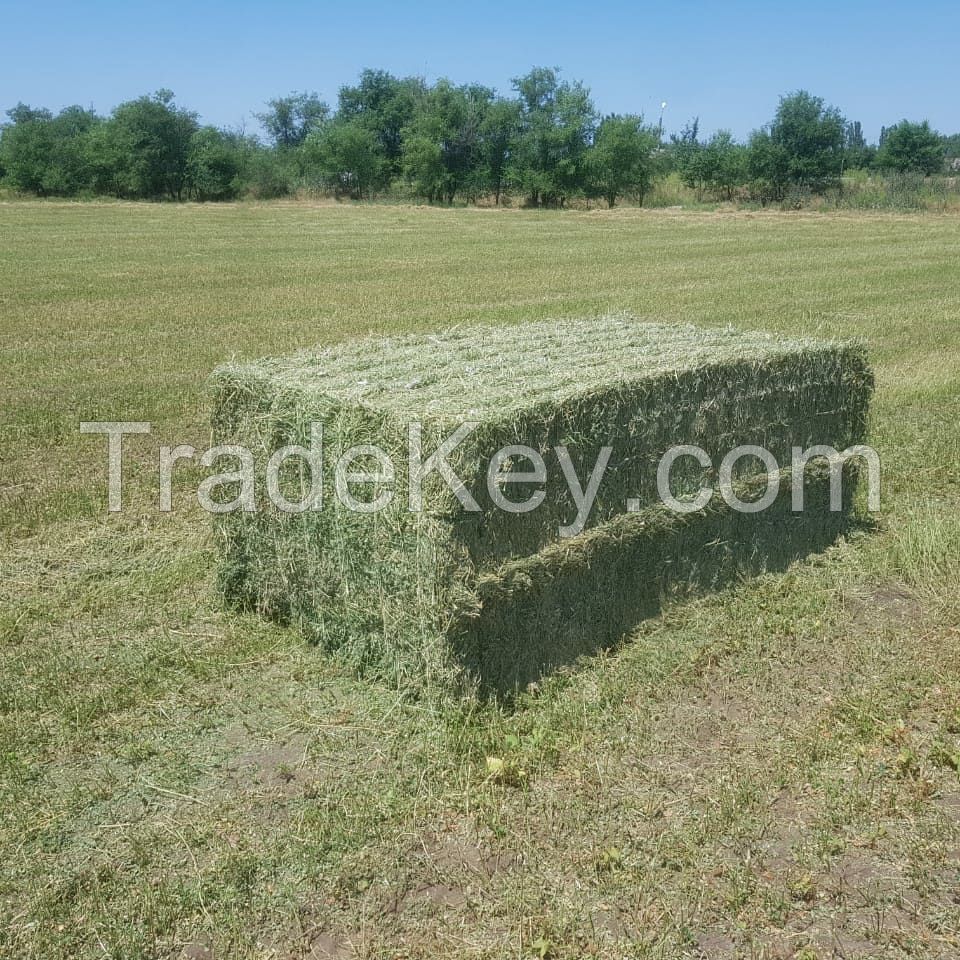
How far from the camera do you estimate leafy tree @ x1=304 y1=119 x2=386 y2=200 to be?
6638 centimetres

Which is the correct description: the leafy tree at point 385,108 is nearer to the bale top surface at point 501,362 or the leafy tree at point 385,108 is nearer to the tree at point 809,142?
the tree at point 809,142

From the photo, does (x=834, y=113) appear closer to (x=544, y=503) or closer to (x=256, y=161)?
(x=256, y=161)

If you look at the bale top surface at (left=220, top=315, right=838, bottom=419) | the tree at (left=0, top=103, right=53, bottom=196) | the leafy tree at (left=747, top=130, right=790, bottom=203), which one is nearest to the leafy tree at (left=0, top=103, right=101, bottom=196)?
the tree at (left=0, top=103, right=53, bottom=196)

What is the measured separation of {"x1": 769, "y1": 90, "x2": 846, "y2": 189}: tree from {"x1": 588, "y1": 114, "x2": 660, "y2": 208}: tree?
7865mm

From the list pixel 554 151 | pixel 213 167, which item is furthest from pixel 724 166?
pixel 213 167

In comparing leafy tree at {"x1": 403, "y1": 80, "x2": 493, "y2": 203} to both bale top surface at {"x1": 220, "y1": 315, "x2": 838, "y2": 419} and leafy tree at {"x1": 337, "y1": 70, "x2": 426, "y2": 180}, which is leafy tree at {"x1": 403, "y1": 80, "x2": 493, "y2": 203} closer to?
leafy tree at {"x1": 337, "y1": 70, "x2": 426, "y2": 180}

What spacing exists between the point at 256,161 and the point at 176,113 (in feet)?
21.9

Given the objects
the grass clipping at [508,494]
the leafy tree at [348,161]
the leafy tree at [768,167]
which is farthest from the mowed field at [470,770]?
the leafy tree at [348,161]

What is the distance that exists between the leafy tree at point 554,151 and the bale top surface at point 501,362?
184ft

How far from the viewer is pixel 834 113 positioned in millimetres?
53812

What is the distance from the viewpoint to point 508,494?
4543 mm

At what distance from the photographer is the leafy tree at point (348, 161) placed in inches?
2613

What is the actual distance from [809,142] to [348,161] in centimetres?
2937

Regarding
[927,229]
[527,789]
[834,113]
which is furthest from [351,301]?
[834,113]
